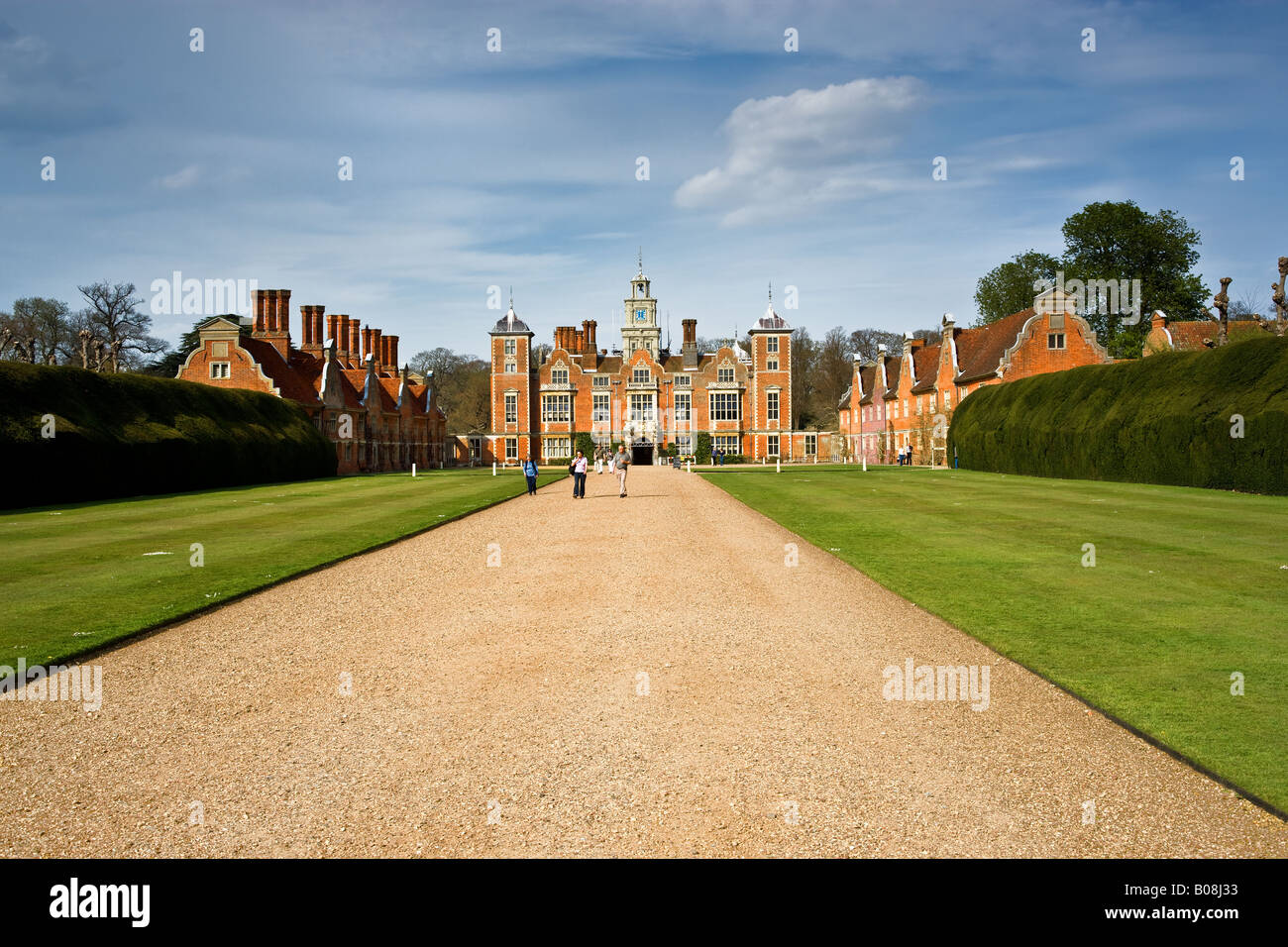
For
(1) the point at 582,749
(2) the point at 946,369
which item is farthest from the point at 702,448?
(1) the point at 582,749

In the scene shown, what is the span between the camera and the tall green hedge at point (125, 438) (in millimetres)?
25891

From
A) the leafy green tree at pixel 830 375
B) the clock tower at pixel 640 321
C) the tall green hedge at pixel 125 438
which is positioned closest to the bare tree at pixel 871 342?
the leafy green tree at pixel 830 375

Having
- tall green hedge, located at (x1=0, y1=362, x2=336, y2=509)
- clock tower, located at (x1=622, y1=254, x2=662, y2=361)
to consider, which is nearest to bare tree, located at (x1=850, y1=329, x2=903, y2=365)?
clock tower, located at (x1=622, y1=254, x2=662, y2=361)

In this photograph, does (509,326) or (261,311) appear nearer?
(261,311)

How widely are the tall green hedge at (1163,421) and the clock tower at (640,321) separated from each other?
73110 mm

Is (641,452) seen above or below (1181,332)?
below

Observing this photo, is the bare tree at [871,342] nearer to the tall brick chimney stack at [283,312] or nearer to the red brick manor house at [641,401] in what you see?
the red brick manor house at [641,401]

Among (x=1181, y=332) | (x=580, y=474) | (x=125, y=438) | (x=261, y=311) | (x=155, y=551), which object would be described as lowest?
(x=155, y=551)

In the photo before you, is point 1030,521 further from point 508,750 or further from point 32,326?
point 32,326

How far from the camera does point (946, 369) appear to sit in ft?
204

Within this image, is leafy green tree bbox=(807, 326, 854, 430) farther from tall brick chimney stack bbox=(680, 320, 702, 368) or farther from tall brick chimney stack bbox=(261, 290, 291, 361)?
tall brick chimney stack bbox=(261, 290, 291, 361)

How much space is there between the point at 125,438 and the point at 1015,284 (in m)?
68.9

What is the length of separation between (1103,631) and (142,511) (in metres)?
23.5

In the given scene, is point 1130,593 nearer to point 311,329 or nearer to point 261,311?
point 261,311
